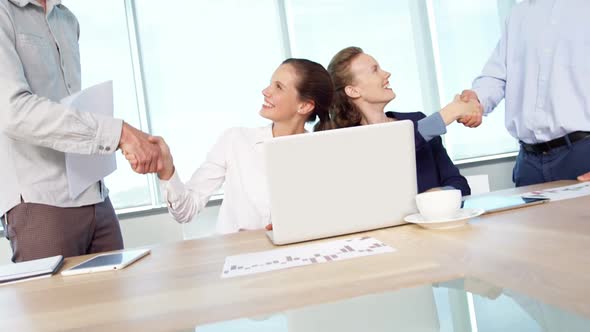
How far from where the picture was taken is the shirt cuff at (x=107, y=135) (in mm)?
1615

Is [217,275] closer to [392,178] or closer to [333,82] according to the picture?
[392,178]

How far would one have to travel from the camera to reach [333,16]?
14.7 ft

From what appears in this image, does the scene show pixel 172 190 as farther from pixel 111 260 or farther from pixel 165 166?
pixel 111 260

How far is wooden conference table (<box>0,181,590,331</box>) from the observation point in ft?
2.19

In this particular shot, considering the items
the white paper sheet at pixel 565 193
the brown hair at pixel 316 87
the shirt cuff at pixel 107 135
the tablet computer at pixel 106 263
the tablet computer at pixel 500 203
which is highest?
the brown hair at pixel 316 87

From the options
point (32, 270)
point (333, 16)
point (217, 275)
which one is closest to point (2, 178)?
point (32, 270)

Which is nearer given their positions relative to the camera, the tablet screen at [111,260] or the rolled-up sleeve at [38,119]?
the tablet screen at [111,260]

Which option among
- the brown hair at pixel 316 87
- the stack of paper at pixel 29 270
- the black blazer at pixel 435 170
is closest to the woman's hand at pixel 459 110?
the black blazer at pixel 435 170

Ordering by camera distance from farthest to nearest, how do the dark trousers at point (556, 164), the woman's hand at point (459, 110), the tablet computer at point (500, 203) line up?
1. the dark trousers at point (556, 164)
2. the woman's hand at point (459, 110)
3. the tablet computer at point (500, 203)

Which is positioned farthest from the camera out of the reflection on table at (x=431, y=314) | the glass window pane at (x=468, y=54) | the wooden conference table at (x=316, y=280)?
the glass window pane at (x=468, y=54)

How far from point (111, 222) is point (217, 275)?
3.74 ft

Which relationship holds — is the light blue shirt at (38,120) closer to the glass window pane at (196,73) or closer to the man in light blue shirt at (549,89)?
the man in light blue shirt at (549,89)

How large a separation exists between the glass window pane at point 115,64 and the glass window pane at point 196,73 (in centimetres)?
15

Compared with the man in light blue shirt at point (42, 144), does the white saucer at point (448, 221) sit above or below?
below
